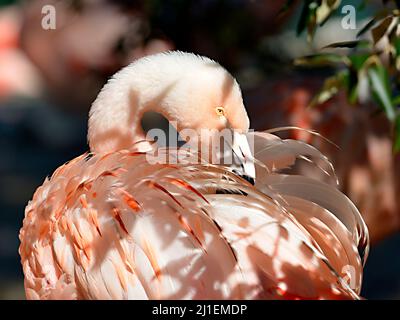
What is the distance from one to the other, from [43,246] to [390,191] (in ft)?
4.51

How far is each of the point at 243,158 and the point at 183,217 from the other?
324 millimetres

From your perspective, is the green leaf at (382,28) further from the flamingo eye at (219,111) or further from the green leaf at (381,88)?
the flamingo eye at (219,111)

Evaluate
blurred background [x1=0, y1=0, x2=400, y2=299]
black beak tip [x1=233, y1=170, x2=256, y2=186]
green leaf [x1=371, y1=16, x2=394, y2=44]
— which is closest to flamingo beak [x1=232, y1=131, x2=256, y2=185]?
black beak tip [x1=233, y1=170, x2=256, y2=186]

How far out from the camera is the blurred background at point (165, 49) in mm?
2590

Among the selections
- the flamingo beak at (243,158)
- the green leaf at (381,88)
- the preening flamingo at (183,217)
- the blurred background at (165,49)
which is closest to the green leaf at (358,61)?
the green leaf at (381,88)

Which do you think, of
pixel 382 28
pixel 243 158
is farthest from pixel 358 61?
pixel 243 158

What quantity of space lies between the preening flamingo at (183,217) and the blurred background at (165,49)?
0.72 metres

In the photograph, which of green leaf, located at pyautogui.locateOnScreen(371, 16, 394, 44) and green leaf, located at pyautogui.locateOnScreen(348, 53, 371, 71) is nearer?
green leaf, located at pyautogui.locateOnScreen(348, 53, 371, 71)

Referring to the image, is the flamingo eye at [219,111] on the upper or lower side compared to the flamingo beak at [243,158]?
upper

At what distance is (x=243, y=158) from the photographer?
1727 mm

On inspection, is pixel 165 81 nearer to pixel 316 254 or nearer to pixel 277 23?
pixel 316 254

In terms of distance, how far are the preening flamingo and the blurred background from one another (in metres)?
0.72

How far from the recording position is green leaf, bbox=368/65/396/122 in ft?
3.88

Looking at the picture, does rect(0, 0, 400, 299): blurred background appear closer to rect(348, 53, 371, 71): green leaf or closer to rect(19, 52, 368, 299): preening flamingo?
rect(19, 52, 368, 299): preening flamingo
